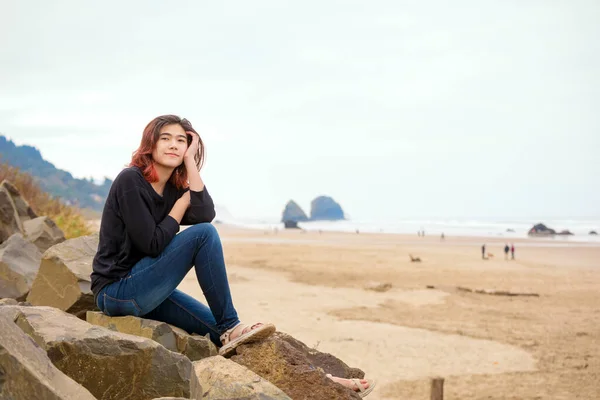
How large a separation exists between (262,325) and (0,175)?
14477mm

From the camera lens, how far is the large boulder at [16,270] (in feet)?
21.9

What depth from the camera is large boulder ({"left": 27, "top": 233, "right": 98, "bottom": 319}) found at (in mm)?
5133

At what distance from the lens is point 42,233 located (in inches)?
403

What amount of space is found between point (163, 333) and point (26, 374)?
199 centimetres

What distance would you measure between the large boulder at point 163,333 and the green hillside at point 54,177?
5030 inches

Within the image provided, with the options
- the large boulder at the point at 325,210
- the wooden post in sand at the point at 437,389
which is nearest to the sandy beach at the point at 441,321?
the wooden post in sand at the point at 437,389

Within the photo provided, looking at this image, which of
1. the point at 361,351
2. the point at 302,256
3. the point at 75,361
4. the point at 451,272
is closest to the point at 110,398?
the point at 75,361

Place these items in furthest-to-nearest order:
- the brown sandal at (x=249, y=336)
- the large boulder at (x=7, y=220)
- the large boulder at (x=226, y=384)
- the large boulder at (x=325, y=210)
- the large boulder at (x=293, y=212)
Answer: the large boulder at (x=325, y=210)
the large boulder at (x=293, y=212)
the large boulder at (x=7, y=220)
the brown sandal at (x=249, y=336)
the large boulder at (x=226, y=384)

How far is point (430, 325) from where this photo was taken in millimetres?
13250

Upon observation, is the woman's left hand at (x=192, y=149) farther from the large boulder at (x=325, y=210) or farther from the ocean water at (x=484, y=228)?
the large boulder at (x=325, y=210)

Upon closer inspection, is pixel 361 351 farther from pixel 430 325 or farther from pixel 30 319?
pixel 30 319

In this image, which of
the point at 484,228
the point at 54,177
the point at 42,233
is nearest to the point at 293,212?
the point at 54,177

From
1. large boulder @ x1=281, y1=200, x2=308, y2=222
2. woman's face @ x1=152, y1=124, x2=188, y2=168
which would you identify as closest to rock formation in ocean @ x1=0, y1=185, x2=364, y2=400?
woman's face @ x1=152, y1=124, x2=188, y2=168

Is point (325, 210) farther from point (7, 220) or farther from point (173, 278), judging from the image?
point (173, 278)
